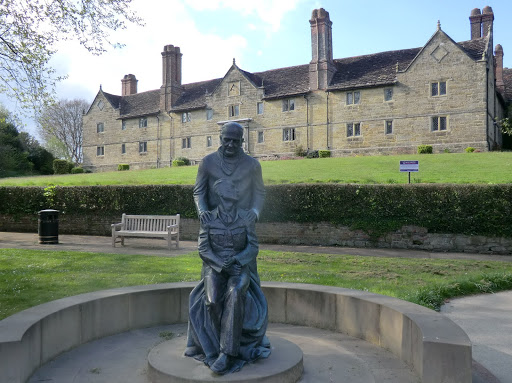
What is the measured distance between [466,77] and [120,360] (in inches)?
1524

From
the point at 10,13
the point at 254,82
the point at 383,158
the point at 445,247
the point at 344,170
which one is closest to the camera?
the point at 10,13

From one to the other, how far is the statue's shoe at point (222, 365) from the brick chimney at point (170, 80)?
48.2 m

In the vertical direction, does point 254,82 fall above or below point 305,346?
A: above

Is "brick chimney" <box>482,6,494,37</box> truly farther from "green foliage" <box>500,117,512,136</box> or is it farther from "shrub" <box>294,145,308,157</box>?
"shrub" <box>294,145,308,157</box>

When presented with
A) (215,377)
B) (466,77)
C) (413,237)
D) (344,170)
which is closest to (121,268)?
(215,377)

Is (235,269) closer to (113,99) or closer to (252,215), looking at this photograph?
(252,215)

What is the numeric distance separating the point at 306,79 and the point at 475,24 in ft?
54.5

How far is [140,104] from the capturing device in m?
54.3

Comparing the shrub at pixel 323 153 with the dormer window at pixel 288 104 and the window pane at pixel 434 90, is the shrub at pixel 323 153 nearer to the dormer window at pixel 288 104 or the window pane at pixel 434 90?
the dormer window at pixel 288 104

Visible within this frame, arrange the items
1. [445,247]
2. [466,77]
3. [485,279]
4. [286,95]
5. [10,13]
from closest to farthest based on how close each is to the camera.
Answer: [485,279] < [10,13] < [445,247] < [466,77] < [286,95]

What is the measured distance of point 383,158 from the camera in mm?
31922

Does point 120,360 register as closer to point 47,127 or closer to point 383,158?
point 47,127

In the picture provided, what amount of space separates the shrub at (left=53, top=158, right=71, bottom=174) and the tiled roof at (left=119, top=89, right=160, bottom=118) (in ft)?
32.0

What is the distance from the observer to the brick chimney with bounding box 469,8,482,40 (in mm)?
42094
